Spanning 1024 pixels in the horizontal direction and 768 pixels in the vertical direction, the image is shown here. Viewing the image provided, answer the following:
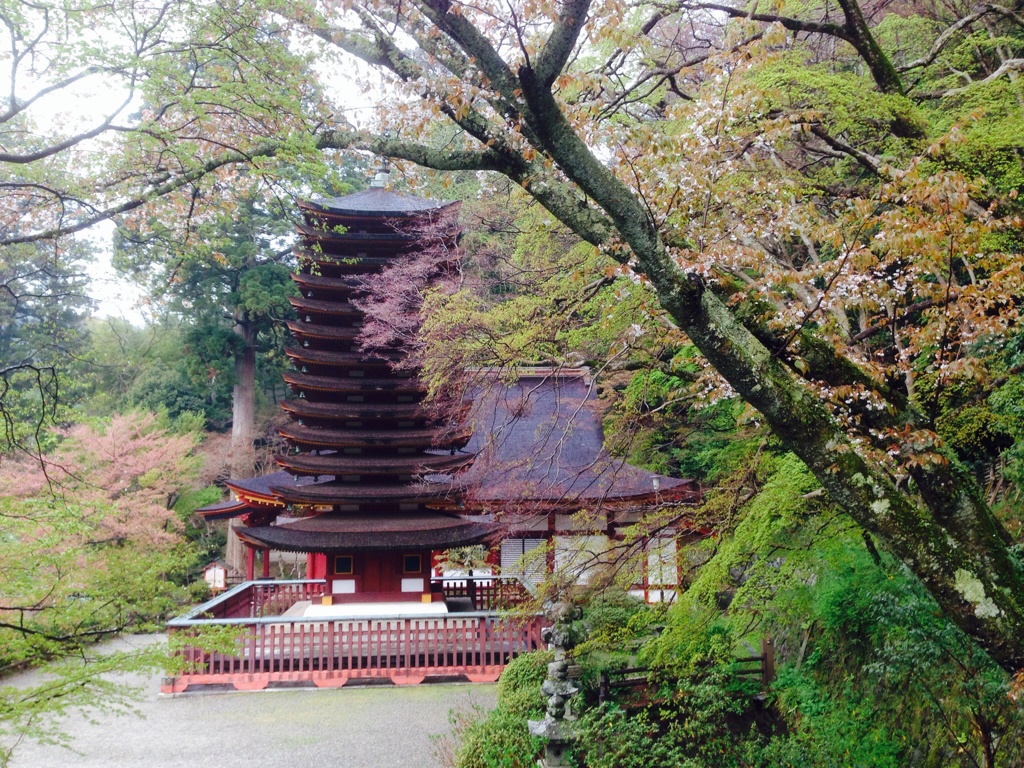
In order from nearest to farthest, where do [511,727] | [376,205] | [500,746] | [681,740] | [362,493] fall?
[500,746] < [681,740] < [511,727] < [362,493] < [376,205]

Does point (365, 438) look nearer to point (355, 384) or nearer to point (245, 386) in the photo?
point (355, 384)

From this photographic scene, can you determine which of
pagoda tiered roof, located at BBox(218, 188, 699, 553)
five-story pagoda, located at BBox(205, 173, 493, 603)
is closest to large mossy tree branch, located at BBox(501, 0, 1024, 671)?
pagoda tiered roof, located at BBox(218, 188, 699, 553)

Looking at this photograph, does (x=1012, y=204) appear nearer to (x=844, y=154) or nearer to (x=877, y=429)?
(x=844, y=154)

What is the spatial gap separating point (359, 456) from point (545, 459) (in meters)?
5.13

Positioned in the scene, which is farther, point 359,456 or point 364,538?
point 359,456

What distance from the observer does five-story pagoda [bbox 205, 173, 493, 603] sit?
10.9 metres

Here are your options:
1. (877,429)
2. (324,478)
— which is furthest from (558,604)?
(324,478)

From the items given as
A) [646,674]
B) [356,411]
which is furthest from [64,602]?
[356,411]

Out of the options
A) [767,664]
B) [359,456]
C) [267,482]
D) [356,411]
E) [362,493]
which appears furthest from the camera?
[267,482]

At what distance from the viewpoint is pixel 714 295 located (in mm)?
2912

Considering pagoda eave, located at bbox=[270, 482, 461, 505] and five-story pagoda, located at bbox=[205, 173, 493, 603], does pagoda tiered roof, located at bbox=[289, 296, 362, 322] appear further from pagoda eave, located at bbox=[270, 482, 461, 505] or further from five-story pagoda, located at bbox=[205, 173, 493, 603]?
pagoda eave, located at bbox=[270, 482, 461, 505]

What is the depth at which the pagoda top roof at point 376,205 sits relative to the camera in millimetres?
12469

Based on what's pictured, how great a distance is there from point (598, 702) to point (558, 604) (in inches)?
→ 50.4

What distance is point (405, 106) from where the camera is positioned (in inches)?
125
